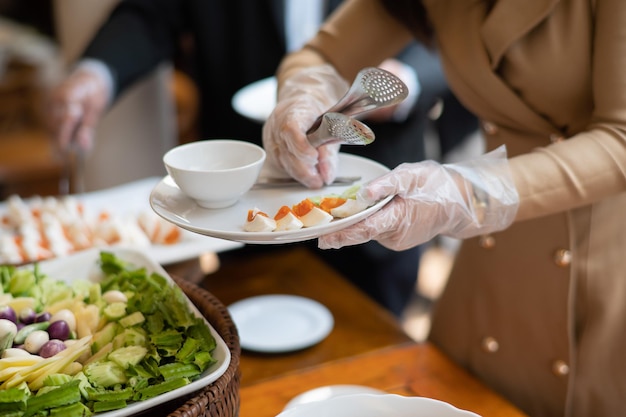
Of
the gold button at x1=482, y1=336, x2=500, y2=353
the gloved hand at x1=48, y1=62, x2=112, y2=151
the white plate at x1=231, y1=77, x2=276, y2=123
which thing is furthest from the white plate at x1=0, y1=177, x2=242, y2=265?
the gold button at x1=482, y1=336, x2=500, y2=353

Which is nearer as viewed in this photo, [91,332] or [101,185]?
[91,332]

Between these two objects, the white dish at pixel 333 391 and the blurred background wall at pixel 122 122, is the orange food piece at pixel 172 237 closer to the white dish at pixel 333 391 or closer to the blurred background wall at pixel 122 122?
the white dish at pixel 333 391

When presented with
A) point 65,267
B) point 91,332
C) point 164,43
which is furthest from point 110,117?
point 91,332

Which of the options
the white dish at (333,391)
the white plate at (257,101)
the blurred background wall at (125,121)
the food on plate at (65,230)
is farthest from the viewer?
the blurred background wall at (125,121)

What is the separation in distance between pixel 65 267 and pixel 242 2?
1286 mm

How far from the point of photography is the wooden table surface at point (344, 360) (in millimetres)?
1196

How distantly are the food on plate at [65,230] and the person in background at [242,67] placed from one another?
1.14 ft

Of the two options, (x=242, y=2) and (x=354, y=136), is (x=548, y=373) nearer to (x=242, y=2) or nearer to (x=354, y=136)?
(x=354, y=136)

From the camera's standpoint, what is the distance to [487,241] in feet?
4.53

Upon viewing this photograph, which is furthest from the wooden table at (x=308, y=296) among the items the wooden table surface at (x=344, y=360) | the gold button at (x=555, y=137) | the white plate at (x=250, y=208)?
the gold button at (x=555, y=137)

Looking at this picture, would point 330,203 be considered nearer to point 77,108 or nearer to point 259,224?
point 259,224

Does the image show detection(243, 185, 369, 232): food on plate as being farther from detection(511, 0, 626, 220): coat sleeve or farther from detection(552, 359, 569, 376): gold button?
detection(552, 359, 569, 376): gold button

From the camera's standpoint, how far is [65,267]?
1.23 meters

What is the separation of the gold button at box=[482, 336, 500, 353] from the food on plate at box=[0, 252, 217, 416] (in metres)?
0.62
